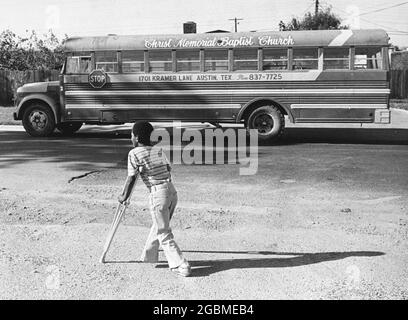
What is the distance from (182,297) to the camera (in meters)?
4.17

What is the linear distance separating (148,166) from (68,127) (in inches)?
466

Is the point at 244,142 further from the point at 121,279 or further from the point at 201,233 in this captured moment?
the point at 121,279

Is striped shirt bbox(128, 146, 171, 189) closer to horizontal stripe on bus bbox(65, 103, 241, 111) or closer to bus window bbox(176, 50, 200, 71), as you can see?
horizontal stripe on bus bbox(65, 103, 241, 111)

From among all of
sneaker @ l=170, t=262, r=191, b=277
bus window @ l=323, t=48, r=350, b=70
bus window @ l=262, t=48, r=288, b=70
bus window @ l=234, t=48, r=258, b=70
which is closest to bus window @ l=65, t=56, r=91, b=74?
bus window @ l=234, t=48, r=258, b=70

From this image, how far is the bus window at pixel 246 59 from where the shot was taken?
45.0ft

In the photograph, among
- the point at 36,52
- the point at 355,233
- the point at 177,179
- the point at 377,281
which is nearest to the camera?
the point at 377,281

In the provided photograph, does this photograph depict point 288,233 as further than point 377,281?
Yes

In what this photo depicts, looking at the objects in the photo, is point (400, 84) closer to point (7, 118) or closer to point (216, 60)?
point (216, 60)

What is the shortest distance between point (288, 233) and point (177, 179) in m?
3.40

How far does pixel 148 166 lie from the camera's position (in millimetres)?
4609

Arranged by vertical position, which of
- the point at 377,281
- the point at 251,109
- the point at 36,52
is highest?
the point at 36,52
